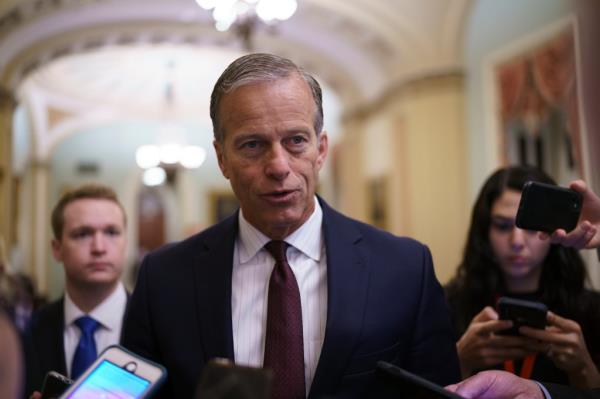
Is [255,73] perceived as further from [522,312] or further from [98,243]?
[98,243]

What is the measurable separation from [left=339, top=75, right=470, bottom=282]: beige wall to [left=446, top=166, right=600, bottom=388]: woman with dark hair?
614 centimetres

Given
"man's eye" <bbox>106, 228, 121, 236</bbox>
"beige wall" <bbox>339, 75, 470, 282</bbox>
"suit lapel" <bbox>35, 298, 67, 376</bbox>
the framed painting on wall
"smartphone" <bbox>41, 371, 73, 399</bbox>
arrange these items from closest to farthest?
1. "smartphone" <bbox>41, 371, 73, 399</bbox>
2. "suit lapel" <bbox>35, 298, 67, 376</bbox>
3. "man's eye" <bbox>106, 228, 121, 236</bbox>
4. the framed painting on wall
5. "beige wall" <bbox>339, 75, 470, 282</bbox>

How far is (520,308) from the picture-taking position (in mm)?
1862

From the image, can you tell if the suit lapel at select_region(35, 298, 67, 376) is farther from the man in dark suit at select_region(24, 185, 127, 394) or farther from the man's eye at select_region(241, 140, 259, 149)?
the man's eye at select_region(241, 140, 259, 149)

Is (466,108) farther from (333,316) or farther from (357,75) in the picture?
(333,316)

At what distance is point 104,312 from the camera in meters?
2.52

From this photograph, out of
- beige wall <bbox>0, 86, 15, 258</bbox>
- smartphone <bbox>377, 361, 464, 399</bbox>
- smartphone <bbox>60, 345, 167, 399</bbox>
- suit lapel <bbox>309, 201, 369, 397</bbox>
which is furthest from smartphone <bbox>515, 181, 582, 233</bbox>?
beige wall <bbox>0, 86, 15, 258</bbox>

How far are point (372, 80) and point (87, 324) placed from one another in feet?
30.6

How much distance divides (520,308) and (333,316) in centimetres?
63

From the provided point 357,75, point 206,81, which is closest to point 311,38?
point 357,75

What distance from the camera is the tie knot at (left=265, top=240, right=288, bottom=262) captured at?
1.72 meters

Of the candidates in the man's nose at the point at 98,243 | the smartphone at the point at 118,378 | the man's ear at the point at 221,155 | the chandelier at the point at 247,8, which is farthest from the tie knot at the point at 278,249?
the chandelier at the point at 247,8

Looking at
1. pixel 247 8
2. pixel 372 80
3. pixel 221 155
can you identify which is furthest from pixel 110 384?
pixel 372 80

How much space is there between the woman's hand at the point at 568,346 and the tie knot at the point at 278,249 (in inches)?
Result: 31.1
